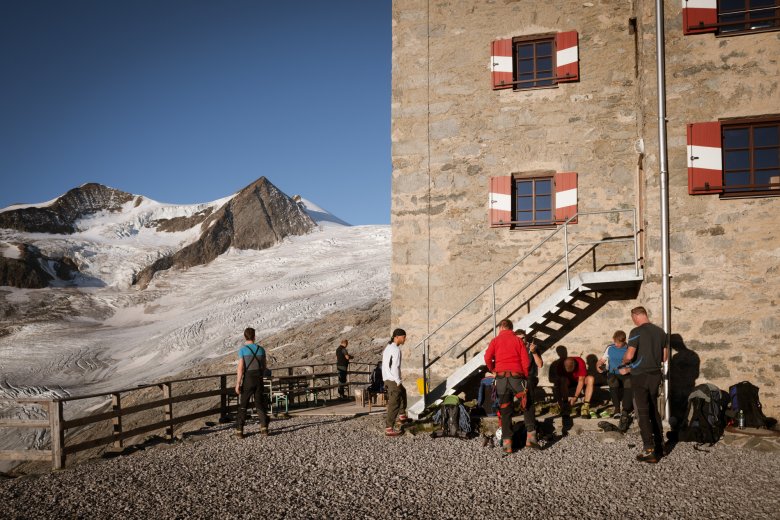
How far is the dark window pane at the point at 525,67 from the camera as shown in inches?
504

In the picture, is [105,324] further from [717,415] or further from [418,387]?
[717,415]

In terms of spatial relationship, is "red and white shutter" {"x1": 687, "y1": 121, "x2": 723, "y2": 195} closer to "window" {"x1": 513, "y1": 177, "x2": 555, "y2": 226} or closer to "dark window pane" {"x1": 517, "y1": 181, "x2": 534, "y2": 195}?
"window" {"x1": 513, "y1": 177, "x2": 555, "y2": 226}

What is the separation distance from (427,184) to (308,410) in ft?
19.9

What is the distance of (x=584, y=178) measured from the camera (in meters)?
12.2

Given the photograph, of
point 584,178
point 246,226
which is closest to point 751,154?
point 584,178

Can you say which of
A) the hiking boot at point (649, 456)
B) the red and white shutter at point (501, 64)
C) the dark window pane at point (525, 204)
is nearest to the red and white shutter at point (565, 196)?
the dark window pane at point (525, 204)

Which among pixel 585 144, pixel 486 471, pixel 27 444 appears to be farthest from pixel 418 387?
pixel 27 444

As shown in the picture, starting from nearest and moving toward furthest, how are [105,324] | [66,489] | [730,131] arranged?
[66,489] < [730,131] < [105,324]

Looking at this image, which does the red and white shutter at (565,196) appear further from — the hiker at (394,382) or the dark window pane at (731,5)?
the hiker at (394,382)

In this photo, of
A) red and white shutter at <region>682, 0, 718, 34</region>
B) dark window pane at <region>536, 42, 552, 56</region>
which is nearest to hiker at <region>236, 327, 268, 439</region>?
dark window pane at <region>536, 42, 552, 56</region>

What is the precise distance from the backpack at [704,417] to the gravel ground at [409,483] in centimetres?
24

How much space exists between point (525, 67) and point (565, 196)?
9.45 feet

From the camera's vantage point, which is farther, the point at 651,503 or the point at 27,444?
the point at 27,444

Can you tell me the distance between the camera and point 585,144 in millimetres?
12180
